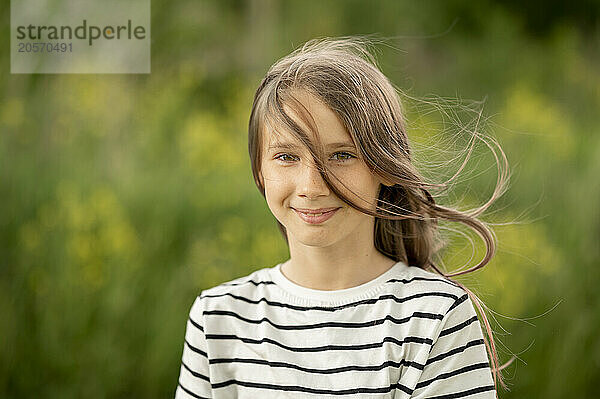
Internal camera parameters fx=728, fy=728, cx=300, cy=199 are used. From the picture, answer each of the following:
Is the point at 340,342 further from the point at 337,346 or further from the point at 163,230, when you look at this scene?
the point at 163,230

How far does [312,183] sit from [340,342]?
24 centimetres

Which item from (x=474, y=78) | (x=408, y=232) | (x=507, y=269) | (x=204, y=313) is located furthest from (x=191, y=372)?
(x=474, y=78)

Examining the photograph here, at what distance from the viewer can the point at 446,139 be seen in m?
1.18

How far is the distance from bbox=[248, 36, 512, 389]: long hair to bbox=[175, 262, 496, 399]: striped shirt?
65 mm

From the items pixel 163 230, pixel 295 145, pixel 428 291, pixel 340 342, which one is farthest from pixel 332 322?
pixel 163 230

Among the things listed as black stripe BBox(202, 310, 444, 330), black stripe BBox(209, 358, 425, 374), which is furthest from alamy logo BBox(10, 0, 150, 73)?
black stripe BBox(209, 358, 425, 374)

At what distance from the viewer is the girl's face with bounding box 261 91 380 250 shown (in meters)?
1.00

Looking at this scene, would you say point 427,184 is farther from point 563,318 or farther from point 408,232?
point 563,318

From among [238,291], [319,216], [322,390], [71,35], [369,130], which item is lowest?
[322,390]

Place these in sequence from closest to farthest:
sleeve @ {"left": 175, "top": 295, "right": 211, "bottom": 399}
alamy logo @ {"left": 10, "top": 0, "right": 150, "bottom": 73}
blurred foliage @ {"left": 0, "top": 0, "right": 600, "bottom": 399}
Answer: sleeve @ {"left": 175, "top": 295, "right": 211, "bottom": 399} < blurred foliage @ {"left": 0, "top": 0, "right": 600, "bottom": 399} < alamy logo @ {"left": 10, "top": 0, "right": 150, "bottom": 73}

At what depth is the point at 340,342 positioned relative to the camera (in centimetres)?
105

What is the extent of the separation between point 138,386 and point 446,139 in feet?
3.89

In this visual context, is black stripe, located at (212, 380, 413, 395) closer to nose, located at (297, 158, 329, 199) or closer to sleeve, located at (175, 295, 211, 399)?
sleeve, located at (175, 295, 211, 399)

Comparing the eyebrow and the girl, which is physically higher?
the eyebrow
